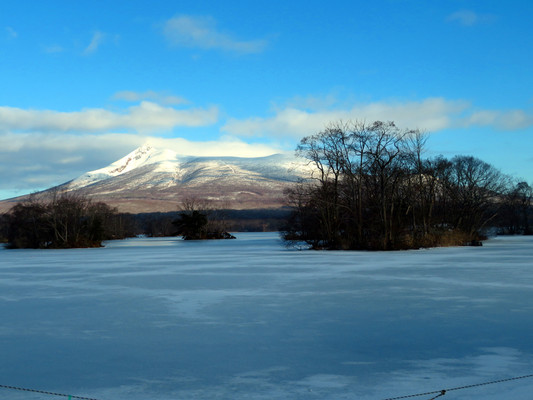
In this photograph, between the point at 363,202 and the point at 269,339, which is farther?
the point at 363,202

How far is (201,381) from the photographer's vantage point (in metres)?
A: 5.89

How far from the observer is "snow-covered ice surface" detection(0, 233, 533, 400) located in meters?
5.76

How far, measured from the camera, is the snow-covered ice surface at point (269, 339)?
18.9ft

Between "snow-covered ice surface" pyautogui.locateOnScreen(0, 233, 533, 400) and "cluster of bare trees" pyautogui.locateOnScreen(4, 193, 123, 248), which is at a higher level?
"cluster of bare trees" pyautogui.locateOnScreen(4, 193, 123, 248)

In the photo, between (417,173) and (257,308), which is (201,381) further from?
(417,173)

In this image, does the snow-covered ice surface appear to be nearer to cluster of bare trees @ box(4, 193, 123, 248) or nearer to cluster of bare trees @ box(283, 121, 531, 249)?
cluster of bare trees @ box(283, 121, 531, 249)

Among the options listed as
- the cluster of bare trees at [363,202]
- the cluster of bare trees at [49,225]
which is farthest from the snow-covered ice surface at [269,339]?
the cluster of bare trees at [49,225]

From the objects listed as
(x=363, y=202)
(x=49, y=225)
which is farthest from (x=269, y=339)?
(x=49, y=225)

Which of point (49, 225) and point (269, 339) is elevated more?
point (49, 225)

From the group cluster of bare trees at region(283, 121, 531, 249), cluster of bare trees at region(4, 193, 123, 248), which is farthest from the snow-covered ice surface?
cluster of bare trees at region(4, 193, 123, 248)

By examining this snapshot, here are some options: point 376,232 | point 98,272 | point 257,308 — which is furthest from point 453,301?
point 376,232

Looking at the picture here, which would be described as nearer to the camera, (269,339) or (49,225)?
(269,339)

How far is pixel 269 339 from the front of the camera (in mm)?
8023

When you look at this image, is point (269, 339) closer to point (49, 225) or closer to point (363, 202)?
point (363, 202)
